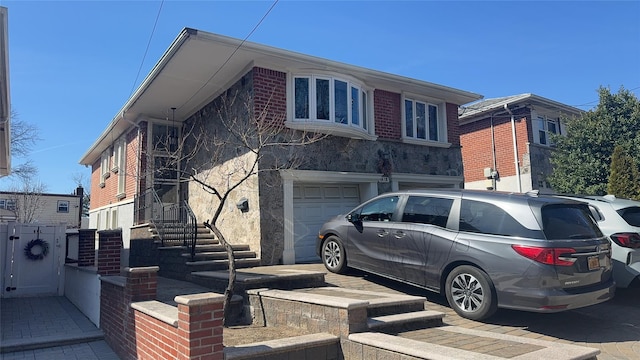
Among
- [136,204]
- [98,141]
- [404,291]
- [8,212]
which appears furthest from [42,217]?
[404,291]

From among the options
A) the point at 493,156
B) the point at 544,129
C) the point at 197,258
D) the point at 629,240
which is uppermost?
the point at 544,129

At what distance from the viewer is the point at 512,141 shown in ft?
54.7

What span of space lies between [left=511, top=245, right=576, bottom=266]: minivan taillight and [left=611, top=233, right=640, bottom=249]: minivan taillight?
1797mm

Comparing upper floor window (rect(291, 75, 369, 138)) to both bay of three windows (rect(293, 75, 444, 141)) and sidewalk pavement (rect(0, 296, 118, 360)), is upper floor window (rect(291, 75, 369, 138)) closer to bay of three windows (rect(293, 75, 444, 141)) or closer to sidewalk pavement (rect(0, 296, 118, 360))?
bay of three windows (rect(293, 75, 444, 141))

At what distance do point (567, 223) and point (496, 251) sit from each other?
99cm

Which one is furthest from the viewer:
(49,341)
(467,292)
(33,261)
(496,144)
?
(496,144)

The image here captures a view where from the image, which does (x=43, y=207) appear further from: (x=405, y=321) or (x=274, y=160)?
(x=405, y=321)

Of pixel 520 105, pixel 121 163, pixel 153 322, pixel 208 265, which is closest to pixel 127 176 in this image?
pixel 121 163

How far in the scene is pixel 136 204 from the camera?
13516 mm

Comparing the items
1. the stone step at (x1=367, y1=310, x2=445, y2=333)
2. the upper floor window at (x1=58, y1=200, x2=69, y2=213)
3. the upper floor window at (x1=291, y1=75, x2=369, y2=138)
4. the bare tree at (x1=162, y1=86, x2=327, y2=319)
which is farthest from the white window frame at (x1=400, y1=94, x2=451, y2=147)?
the upper floor window at (x1=58, y1=200, x2=69, y2=213)

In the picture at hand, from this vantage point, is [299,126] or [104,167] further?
[104,167]

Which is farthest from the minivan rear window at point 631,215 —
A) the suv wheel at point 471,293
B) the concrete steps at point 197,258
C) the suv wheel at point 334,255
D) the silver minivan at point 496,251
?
the concrete steps at point 197,258

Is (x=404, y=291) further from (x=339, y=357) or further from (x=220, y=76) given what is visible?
(x=220, y=76)

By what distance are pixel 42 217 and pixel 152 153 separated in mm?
33891
